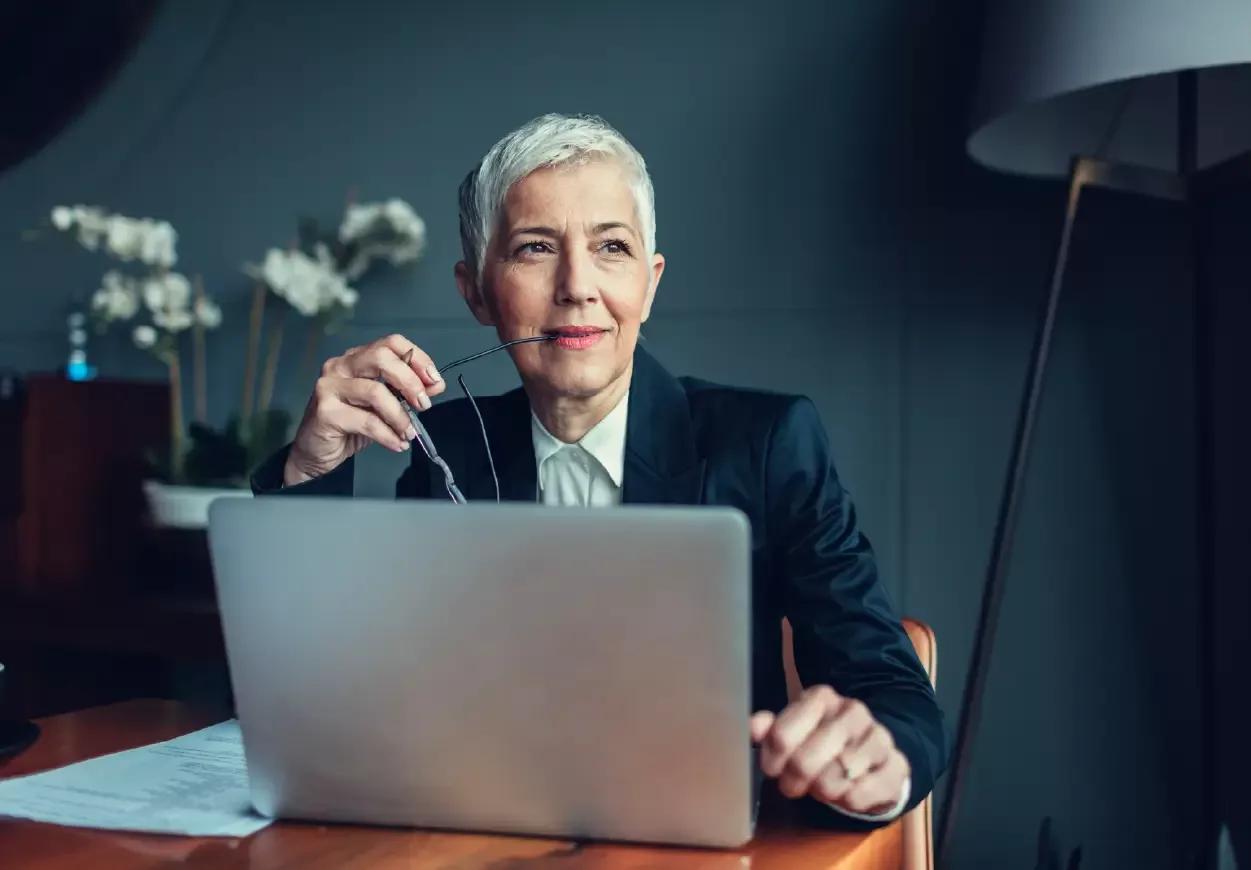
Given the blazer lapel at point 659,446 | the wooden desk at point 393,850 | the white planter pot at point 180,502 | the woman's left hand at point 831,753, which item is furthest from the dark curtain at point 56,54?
the woman's left hand at point 831,753

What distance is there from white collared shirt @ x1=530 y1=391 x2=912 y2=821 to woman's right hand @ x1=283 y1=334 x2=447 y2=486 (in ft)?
1.01

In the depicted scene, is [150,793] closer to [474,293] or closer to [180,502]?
[474,293]

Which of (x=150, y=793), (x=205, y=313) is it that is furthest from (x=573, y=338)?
(x=205, y=313)

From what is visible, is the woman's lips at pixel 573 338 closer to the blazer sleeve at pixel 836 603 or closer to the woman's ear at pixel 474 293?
the woman's ear at pixel 474 293

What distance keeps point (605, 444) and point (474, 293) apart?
0.88ft

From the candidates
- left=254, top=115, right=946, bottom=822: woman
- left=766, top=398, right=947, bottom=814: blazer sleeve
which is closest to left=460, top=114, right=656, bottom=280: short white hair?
left=254, top=115, right=946, bottom=822: woman

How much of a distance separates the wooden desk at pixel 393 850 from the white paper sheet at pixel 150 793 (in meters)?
0.02

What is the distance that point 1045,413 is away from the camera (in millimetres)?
1989

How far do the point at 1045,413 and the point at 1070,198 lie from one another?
1.54ft

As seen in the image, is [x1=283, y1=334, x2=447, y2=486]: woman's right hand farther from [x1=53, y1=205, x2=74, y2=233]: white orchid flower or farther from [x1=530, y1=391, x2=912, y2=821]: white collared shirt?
[x1=53, y1=205, x2=74, y2=233]: white orchid flower

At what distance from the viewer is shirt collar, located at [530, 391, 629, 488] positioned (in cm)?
143

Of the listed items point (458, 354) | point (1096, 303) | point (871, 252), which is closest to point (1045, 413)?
point (1096, 303)

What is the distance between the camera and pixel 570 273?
1.36 meters

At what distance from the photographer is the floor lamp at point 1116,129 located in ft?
4.69
